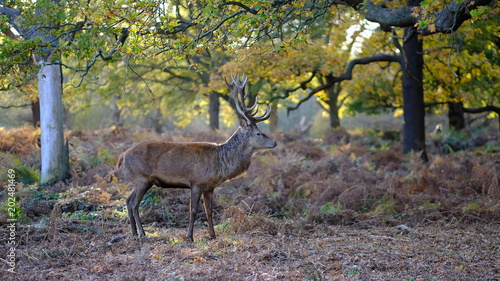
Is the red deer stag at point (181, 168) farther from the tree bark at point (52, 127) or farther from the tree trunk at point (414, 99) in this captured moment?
the tree trunk at point (414, 99)

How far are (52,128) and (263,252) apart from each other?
287 inches

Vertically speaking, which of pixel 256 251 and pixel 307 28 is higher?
pixel 307 28

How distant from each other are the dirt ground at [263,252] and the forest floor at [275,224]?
0.7 inches

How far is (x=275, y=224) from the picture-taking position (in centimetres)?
815

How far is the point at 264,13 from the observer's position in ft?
25.6

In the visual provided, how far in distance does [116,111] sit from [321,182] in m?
21.6

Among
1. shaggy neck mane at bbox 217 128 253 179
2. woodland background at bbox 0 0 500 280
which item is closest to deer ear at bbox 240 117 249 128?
shaggy neck mane at bbox 217 128 253 179

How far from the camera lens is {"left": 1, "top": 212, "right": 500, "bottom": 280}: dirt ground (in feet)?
19.2

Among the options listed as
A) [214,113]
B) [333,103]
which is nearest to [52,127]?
[214,113]

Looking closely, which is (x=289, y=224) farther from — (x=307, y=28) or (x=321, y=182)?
(x=307, y=28)

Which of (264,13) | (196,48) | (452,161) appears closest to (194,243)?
(196,48)

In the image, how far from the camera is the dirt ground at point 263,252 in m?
5.87

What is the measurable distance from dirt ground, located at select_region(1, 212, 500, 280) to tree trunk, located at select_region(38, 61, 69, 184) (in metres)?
3.94

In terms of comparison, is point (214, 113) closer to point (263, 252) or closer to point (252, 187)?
point (252, 187)
